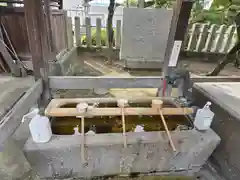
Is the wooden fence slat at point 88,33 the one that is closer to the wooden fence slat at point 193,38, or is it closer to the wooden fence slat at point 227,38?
the wooden fence slat at point 193,38

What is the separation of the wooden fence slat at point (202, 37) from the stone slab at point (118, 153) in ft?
15.5

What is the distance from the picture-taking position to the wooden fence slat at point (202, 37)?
5.30m

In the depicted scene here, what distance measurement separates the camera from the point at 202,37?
541 centimetres

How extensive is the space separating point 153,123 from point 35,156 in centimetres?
111

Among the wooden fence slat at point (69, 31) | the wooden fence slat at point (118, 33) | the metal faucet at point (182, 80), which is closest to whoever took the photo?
the metal faucet at point (182, 80)

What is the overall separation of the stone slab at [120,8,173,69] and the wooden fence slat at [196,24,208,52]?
168 centimetres

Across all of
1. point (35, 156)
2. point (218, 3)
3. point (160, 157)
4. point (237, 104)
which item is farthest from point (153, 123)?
point (218, 3)

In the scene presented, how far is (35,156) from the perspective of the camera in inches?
53.2

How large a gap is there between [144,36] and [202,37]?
89.9 inches

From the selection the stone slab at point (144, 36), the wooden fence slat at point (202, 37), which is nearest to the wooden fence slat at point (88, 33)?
the stone slab at point (144, 36)

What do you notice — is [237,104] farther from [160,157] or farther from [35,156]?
[35,156]

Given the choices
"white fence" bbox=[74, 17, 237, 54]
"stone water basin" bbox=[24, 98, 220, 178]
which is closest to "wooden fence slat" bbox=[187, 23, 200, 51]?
"white fence" bbox=[74, 17, 237, 54]

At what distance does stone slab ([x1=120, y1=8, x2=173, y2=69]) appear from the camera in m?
4.13

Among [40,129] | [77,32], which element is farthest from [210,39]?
[40,129]
